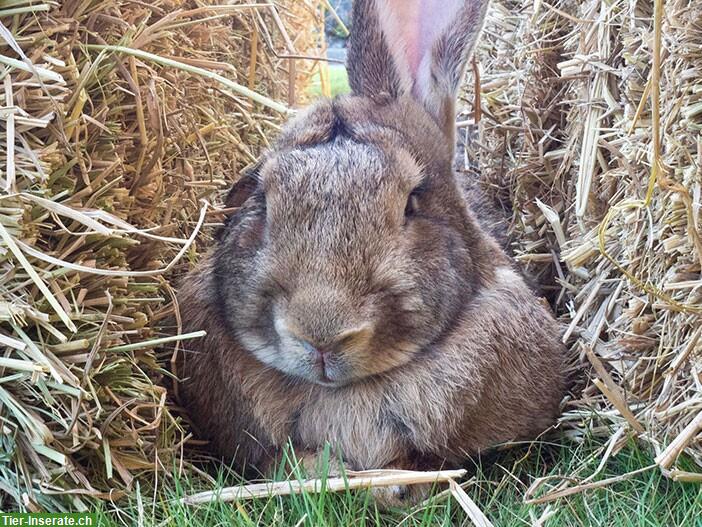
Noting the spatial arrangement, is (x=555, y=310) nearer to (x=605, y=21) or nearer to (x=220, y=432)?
(x=605, y=21)

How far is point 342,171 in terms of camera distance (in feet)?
9.06

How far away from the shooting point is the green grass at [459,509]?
2.53 metres

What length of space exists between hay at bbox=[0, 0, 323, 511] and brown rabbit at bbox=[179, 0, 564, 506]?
0.72 feet

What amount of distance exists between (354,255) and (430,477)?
0.68m

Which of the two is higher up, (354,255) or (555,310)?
(354,255)

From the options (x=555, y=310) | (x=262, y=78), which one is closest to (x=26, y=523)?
(x=555, y=310)

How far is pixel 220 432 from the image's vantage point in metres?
3.14

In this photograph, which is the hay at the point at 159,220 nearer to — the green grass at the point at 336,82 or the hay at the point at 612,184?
the hay at the point at 612,184

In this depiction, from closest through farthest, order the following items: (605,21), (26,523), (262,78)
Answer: (26,523) < (605,21) < (262,78)

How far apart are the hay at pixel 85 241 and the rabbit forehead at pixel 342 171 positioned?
0.24m

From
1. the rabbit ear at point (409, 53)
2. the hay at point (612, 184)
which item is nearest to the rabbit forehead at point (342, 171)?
the rabbit ear at point (409, 53)

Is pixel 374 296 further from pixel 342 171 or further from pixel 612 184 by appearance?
pixel 612 184

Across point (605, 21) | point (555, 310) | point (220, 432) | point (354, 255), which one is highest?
point (605, 21)

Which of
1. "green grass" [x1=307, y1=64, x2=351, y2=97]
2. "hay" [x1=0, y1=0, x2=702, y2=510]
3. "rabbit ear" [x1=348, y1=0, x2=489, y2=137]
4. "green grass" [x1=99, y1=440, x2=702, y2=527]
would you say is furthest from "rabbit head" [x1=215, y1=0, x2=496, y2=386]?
"green grass" [x1=307, y1=64, x2=351, y2=97]
